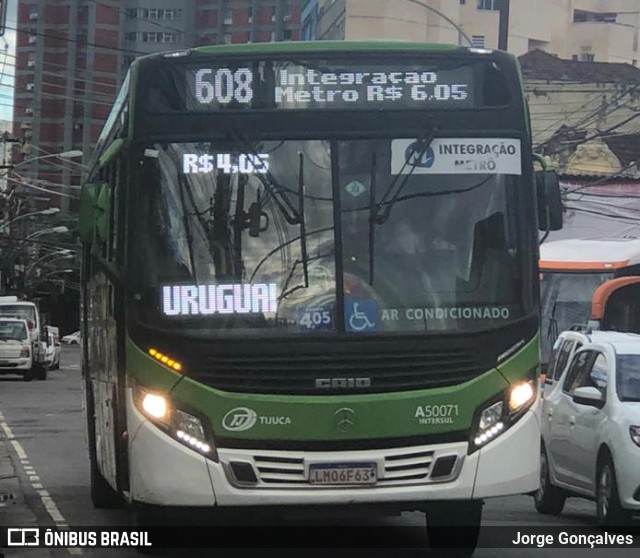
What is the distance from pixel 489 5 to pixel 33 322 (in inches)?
1293

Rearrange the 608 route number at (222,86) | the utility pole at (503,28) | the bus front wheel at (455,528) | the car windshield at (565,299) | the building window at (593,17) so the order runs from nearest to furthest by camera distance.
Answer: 1. the 608 route number at (222,86)
2. the bus front wheel at (455,528)
3. the utility pole at (503,28)
4. the car windshield at (565,299)
5. the building window at (593,17)

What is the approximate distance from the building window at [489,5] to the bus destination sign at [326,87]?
66.8 metres

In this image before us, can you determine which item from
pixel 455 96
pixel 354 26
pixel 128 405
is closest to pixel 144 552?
pixel 128 405

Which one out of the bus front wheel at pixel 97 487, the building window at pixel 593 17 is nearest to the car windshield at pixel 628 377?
the bus front wheel at pixel 97 487

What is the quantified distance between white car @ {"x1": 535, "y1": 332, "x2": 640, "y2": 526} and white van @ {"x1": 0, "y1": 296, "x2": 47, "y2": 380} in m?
36.0

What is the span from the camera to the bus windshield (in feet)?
31.2

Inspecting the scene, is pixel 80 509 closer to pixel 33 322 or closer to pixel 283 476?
pixel 283 476

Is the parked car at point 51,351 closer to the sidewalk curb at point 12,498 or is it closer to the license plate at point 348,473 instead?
the sidewalk curb at point 12,498

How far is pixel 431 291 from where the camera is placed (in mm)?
9594

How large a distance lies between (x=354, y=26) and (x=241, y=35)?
193 ft

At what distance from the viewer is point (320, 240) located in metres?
9.54

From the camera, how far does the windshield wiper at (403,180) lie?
31.5 feet

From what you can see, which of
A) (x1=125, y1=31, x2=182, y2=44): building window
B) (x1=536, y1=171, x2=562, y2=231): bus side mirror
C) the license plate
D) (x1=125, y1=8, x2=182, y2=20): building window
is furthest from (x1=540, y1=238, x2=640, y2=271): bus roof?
(x1=125, y1=8, x2=182, y2=20): building window

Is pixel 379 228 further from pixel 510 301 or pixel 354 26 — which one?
pixel 354 26
